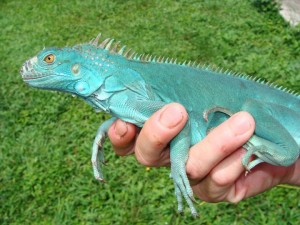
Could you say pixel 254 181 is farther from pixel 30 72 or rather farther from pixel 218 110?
pixel 30 72

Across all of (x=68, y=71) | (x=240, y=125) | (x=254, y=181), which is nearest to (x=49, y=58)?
(x=68, y=71)

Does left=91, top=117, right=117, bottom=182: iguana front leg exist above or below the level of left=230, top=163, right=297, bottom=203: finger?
below

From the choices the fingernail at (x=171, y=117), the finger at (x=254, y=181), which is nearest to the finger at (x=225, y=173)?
the finger at (x=254, y=181)

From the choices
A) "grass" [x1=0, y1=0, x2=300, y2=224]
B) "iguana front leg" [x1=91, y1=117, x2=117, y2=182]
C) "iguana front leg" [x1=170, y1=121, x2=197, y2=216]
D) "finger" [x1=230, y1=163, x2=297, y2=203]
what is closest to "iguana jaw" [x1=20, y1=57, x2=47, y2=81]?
"iguana front leg" [x1=91, y1=117, x2=117, y2=182]

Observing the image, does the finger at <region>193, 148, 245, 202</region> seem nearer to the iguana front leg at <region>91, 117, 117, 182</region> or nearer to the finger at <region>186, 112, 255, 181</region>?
the finger at <region>186, 112, 255, 181</region>

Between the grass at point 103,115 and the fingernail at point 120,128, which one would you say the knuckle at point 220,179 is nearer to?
the fingernail at point 120,128
